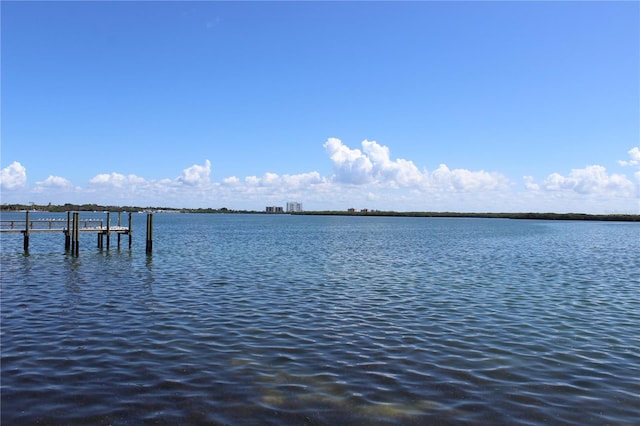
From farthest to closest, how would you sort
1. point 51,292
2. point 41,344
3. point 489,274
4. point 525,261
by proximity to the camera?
point 525,261 < point 489,274 < point 51,292 < point 41,344

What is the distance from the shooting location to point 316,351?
1336 cm

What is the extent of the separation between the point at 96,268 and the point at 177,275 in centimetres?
685

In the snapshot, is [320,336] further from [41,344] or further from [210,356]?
[41,344]

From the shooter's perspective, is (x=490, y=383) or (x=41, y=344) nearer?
(x=490, y=383)

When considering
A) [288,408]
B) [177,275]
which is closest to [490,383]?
[288,408]

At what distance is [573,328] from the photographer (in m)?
16.4

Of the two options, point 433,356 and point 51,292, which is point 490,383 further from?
point 51,292

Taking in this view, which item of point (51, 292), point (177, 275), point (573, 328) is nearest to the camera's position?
Answer: point (573, 328)

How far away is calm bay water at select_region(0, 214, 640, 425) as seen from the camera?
946 centimetres

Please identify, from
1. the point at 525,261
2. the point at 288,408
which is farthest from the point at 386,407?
the point at 525,261

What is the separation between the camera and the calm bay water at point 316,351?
9.46 metres

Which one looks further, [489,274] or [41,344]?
[489,274]

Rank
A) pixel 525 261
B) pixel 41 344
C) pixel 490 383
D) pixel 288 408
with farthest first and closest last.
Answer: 1. pixel 525 261
2. pixel 41 344
3. pixel 490 383
4. pixel 288 408

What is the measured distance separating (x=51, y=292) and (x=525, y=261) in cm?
3519
